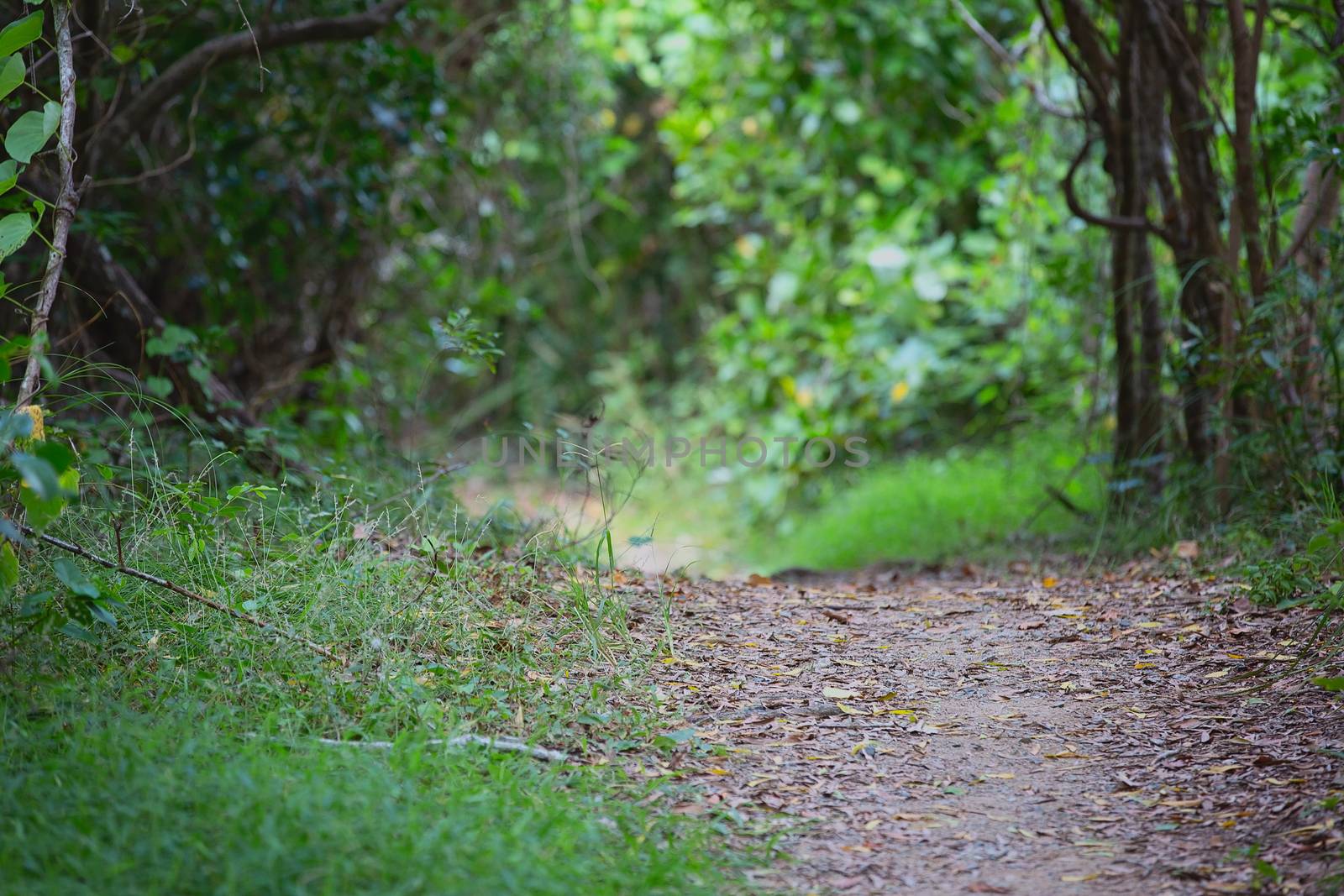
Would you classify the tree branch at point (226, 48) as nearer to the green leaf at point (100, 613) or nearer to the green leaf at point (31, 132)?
the green leaf at point (31, 132)

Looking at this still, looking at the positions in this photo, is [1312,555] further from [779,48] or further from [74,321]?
[779,48]

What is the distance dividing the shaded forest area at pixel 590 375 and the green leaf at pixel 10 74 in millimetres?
13

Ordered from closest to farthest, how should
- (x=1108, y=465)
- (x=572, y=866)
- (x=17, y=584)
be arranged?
(x=572, y=866) < (x=17, y=584) < (x=1108, y=465)

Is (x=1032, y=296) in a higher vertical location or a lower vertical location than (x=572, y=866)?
higher

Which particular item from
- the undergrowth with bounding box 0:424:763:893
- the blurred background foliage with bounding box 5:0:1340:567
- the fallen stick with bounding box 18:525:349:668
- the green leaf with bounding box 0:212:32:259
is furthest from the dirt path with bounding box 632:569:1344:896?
the green leaf with bounding box 0:212:32:259

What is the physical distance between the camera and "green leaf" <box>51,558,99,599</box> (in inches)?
78.2

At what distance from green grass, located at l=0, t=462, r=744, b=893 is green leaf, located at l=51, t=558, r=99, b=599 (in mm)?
186

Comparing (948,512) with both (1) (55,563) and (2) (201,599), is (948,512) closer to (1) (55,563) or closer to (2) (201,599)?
(2) (201,599)

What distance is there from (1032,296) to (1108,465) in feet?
7.03

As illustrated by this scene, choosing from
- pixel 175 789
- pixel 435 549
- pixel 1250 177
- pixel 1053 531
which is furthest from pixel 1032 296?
pixel 175 789

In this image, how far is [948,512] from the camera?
5340 millimetres

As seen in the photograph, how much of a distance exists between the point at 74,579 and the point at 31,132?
98cm

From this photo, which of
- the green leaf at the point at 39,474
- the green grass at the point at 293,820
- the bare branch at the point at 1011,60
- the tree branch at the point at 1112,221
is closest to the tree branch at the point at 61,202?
the green leaf at the point at 39,474

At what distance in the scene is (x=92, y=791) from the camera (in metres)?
1.72
